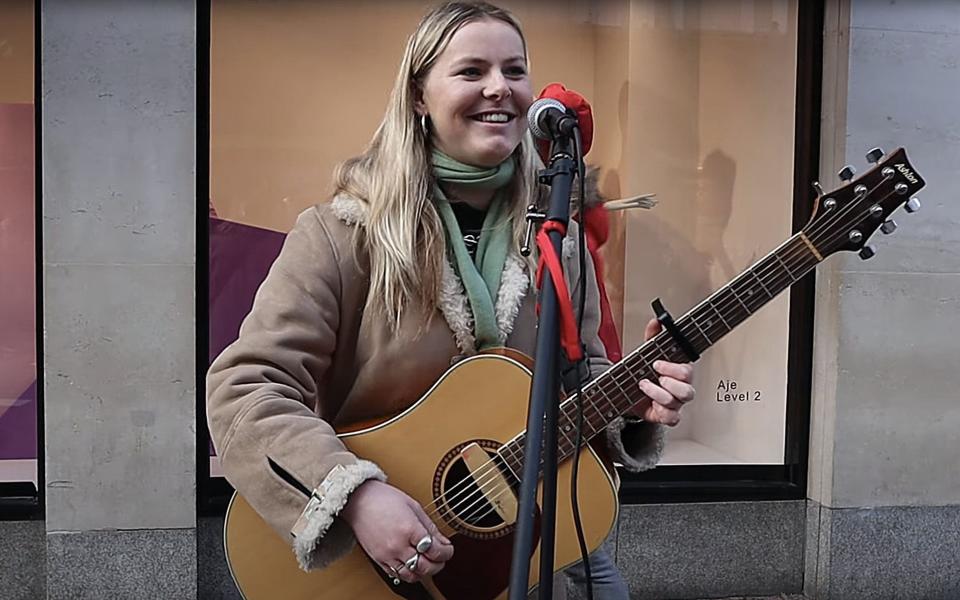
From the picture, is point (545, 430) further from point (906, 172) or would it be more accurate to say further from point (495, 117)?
point (906, 172)

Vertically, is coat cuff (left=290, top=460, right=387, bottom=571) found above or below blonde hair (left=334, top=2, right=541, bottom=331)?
below

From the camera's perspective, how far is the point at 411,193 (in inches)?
82.5

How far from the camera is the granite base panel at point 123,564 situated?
426 centimetres

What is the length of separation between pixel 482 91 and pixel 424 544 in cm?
84

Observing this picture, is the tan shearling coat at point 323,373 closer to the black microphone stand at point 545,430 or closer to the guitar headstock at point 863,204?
the black microphone stand at point 545,430

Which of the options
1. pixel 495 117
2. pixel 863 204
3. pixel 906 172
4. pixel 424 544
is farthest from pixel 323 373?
pixel 906 172

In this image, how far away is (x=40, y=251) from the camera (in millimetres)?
4367

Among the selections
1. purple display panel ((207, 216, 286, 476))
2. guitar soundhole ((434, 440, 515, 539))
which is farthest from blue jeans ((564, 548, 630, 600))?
purple display panel ((207, 216, 286, 476))

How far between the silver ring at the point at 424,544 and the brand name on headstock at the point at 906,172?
1.23m

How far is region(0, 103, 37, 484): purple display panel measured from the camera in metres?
4.54

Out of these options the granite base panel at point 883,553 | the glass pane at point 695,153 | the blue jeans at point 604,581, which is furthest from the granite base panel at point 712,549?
the blue jeans at point 604,581

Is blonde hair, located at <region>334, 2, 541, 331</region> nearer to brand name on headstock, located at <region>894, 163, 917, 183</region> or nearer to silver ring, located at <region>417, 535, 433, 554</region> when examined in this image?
silver ring, located at <region>417, 535, 433, 554</region>

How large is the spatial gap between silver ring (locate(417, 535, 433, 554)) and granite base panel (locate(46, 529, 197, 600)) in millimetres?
2793

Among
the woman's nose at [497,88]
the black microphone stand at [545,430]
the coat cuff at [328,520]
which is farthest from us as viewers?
the woman's nose at [497,88]
